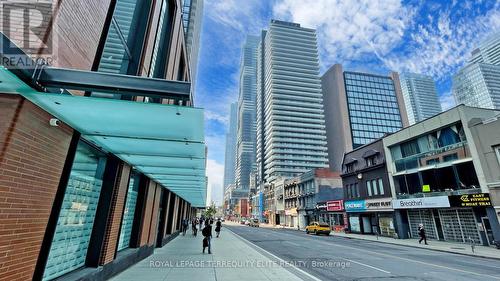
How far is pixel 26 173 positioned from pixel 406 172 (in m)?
31.0

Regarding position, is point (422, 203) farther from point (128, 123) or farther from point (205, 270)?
point (128, 123)

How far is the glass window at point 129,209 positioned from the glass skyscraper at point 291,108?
98.3 m

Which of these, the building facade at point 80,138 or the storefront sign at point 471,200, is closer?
the building facade at point 80,138

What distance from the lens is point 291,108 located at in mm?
121562

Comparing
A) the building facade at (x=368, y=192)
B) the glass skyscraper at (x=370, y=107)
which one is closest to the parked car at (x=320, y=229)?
the building facade at (x=368, y=192)

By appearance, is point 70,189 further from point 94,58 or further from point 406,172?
point 406,172

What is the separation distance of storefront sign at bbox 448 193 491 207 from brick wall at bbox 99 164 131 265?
81.2ft

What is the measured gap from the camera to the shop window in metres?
5.47

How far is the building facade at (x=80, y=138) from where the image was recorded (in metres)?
3.69

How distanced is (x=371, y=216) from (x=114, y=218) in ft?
106

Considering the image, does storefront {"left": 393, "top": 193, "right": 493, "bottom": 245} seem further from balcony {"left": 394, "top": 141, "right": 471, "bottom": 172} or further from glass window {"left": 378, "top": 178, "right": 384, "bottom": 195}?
balcony {"left": 394, "top": 141, "right": 471, "bottom": 172}

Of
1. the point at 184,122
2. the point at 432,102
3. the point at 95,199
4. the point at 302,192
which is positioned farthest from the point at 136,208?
the point at 432,102

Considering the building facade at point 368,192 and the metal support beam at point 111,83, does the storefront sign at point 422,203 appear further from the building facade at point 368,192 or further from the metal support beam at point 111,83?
the metal support beam at point 111,83

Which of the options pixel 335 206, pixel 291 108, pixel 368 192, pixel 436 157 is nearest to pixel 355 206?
pixel 368 192
